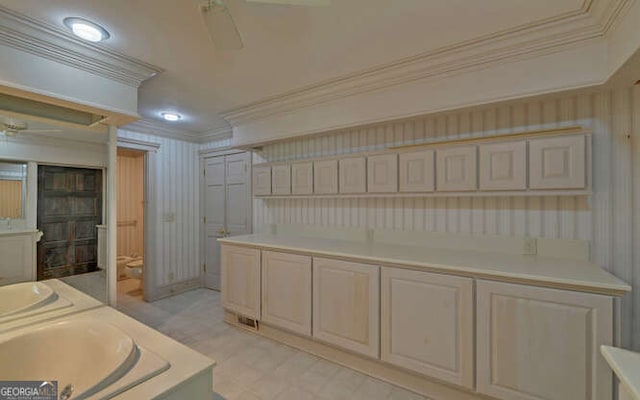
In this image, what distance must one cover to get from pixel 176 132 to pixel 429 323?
400 cm

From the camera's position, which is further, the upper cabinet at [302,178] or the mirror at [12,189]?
the upper cabinet at [302,178]

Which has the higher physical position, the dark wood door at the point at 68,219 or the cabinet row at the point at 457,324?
the dark wood door at the point at 68,219

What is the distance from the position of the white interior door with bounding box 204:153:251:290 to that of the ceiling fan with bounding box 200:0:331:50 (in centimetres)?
266

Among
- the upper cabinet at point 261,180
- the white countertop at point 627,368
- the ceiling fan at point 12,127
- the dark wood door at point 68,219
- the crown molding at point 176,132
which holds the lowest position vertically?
the white countertop at point 627,368

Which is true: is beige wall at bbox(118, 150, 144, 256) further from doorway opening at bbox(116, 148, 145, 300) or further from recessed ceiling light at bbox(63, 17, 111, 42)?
recessed ceiling light at bbox(63, 17, 111, 42)

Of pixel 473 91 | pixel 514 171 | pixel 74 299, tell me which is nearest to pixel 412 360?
pixel 514 171

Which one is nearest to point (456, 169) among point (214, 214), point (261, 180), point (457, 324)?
point (457, 324)

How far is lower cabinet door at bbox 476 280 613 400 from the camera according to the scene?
1.47 metres

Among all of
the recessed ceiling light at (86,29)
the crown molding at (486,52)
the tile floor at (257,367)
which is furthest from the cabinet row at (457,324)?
the recessed ceiling light at (86,29)

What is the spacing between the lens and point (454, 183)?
2170 mm

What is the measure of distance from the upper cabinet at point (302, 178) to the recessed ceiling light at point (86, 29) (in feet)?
6.03

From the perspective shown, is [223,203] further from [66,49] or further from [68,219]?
[66,49]

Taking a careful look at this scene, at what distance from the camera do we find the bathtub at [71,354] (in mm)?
1256

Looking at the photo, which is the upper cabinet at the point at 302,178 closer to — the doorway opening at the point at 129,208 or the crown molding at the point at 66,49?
the crown molding at the point at 66,49
